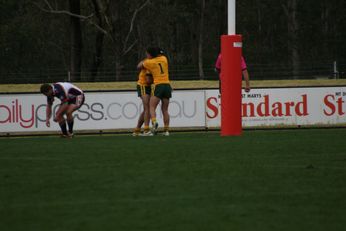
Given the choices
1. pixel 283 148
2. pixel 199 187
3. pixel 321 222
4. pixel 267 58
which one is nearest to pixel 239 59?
pixel 283 148

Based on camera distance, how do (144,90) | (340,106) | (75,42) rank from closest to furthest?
(144,90), (340,106), (75,42)

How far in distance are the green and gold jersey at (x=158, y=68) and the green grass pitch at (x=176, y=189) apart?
4.93 m

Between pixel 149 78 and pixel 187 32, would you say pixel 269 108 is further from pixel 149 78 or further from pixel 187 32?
pixel 187 32

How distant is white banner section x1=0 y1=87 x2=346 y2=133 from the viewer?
76.0 feet

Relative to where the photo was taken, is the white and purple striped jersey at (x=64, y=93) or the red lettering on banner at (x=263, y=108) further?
the red lettering on banner at (x=263, y=108)

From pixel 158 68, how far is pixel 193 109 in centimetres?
531

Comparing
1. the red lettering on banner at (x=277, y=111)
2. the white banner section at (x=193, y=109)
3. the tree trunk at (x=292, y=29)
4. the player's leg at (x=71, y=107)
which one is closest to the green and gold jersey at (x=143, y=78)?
the player's leg at (x=71, y=107)

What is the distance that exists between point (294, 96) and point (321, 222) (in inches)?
678

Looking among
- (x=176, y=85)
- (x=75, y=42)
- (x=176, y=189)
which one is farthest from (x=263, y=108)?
(x=75, y=42)

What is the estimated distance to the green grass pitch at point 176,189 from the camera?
684cm

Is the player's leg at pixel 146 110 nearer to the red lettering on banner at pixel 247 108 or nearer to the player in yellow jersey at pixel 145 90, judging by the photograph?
the player in yellow jersey at pixel 145 90

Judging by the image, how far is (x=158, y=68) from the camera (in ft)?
60.0

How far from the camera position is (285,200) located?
777 cm

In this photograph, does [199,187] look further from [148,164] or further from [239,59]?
[239,59]
